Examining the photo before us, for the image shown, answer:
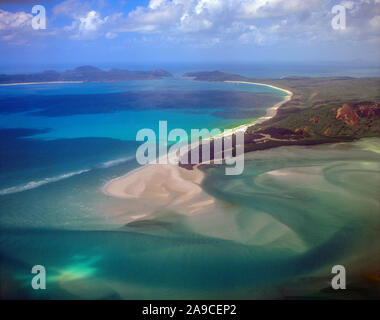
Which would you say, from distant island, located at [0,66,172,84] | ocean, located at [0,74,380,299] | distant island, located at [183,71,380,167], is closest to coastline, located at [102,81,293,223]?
ocean, located at [0,74,380,299]

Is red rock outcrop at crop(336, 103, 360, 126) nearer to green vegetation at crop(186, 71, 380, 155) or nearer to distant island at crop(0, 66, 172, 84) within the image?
green vegetation at crop(186, 71, 380, 155)

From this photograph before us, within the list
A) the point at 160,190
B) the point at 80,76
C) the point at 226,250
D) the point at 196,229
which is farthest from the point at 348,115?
the point at 80,76

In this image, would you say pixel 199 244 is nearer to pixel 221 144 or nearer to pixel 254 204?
pixel 254 204

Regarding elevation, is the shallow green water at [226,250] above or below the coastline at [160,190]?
below


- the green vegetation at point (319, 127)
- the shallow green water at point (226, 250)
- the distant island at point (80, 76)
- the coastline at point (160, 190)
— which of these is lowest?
the shallow green water at point (226, 250)

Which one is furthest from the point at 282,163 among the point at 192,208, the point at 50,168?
the point at 50,168

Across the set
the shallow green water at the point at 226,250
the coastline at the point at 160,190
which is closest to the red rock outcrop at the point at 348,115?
the shallow green water at the point at 226,250

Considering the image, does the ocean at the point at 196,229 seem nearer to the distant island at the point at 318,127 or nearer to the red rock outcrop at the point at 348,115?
the distant island at the point at 318,127
